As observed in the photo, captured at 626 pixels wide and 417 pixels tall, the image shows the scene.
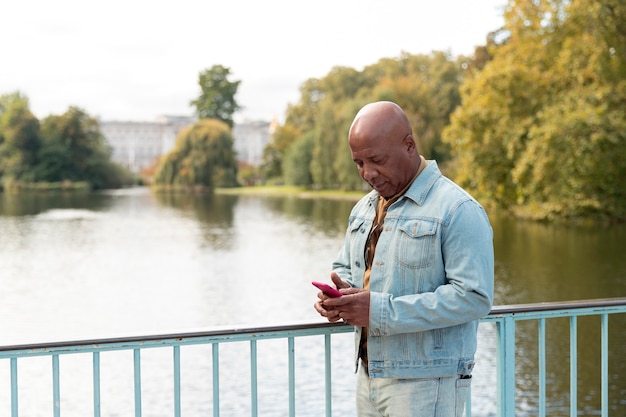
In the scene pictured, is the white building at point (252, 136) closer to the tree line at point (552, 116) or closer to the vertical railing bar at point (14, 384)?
the tree line at point (552, 116)

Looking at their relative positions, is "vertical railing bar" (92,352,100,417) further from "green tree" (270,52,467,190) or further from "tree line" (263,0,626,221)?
"green tree" (270,52,467,190)

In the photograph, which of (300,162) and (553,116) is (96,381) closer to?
(553,116)

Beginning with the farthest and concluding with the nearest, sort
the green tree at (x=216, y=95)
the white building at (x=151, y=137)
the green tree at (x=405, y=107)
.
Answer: the white building at (x=151, y=137)
the green tree at (x=216, y=95)
the green tree at (x=405, y=107)

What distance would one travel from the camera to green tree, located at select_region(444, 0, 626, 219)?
2186 cm

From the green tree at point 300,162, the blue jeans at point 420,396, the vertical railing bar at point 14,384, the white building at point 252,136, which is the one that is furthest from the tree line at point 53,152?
the blue jeans at point 420,396

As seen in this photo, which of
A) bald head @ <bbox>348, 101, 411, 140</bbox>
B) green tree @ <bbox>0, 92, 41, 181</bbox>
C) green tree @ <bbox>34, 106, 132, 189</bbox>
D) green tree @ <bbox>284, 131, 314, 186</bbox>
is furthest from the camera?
green tree @ <bbox>34, 106, 132, 189</bbox>

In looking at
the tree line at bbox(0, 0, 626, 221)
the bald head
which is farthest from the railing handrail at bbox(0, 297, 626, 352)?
the tree line at bbox(0, 0, 626, 221)

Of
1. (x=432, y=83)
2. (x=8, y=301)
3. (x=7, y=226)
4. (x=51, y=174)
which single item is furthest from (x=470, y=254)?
(x=51, y=174)

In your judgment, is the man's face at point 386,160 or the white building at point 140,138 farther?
the white building at point 140,138

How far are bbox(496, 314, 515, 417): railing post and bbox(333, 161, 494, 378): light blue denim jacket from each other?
57 centimetres

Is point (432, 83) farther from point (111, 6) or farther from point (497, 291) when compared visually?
point (111, 6)

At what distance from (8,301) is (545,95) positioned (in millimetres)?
16472

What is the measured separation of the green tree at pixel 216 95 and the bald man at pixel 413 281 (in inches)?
3328

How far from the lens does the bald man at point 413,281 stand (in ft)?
6.97
